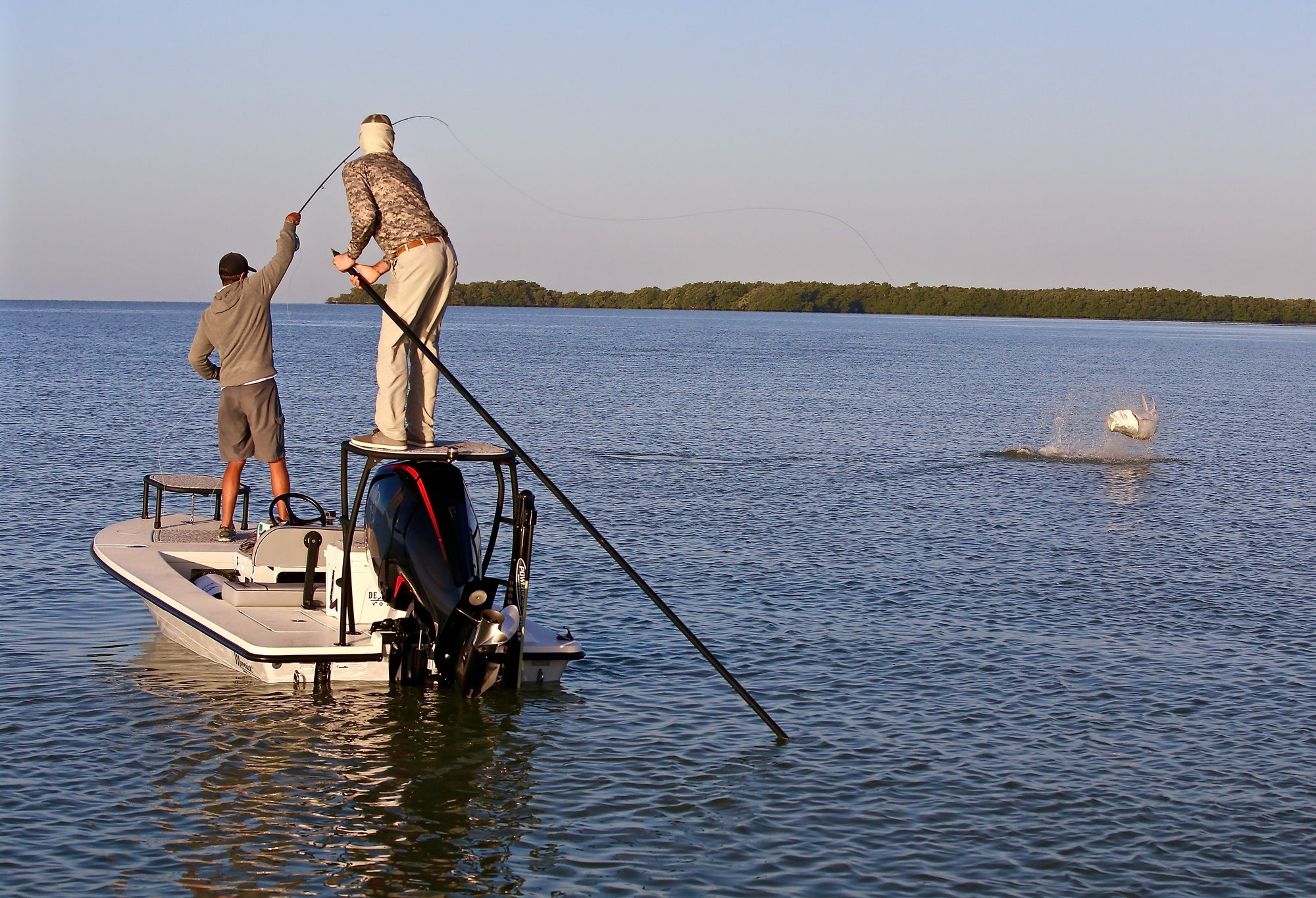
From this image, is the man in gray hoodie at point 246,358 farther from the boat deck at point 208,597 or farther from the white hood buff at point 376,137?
the white hood buff at point 376,137

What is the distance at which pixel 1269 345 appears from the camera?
354 feet

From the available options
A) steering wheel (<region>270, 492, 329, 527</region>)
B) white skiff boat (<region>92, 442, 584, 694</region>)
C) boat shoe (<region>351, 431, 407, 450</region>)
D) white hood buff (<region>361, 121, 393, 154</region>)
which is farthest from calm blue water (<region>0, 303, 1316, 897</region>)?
white hood buff (<region>361, 121, 393, 154</region>)

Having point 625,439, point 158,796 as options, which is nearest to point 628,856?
point 158,796

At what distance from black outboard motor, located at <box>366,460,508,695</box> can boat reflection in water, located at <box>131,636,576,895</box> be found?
0.45m

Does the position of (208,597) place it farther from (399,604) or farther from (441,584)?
(441,584)

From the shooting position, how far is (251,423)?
10898 millimetres

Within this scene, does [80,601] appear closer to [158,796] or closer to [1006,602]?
[158,796]

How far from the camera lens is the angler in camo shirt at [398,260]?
9.08 metres

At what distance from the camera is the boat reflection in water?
7004 millimetres

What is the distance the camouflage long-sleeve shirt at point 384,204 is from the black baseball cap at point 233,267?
83.0 inches

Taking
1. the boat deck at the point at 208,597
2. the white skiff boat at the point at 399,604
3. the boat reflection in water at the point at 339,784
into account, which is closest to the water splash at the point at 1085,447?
the boat deck at the point at 208,597

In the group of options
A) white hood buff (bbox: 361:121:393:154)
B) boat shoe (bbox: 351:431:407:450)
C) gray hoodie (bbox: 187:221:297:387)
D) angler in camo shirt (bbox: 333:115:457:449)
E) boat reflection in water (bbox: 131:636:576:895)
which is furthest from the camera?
gray hoodie (bbox: 187:221:297:387)

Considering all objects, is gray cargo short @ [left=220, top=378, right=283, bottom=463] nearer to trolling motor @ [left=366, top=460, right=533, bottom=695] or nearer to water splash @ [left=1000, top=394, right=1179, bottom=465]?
trolling motor @ [left=366, top=460, right=533, bottom=695]

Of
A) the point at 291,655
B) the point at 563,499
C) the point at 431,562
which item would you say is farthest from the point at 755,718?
the point at 291,655
